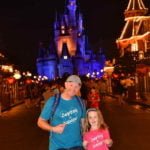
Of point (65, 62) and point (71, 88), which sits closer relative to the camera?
point (71, 88)

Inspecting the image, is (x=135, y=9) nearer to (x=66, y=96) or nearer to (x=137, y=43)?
(x=137, y=43)

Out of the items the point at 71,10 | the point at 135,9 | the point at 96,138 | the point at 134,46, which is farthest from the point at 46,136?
the point at 71,10

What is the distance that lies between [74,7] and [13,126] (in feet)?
552

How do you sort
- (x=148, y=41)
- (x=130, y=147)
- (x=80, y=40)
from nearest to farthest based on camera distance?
(x=130, y=147)
(x=148, y=41)
(x=80, y=40)

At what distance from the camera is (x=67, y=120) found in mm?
6715

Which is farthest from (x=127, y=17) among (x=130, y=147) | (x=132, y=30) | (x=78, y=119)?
(x=78, y=119)

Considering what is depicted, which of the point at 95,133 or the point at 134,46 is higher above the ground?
the point at 134,46

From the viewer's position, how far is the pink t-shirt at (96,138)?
6.60 m

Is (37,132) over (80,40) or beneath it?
beneath

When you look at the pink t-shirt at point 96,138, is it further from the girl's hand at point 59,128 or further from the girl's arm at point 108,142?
the girl's hand at point 59,128

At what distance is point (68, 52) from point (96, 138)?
17033cm

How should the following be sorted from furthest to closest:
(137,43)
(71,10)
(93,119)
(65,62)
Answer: (71,10)
(65,62)
(137,43)
(93,119)

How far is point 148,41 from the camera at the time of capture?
73312 mm

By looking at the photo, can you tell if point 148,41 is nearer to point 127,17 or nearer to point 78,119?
point 127,17
